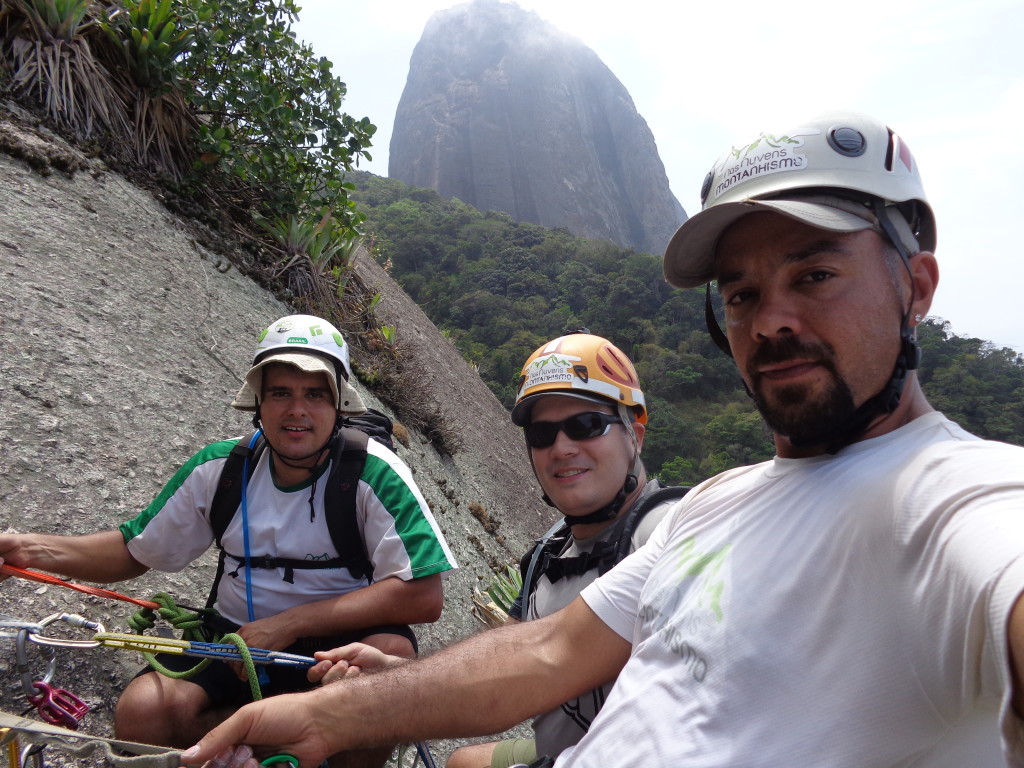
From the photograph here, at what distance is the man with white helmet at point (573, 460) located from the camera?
2234 millimetres

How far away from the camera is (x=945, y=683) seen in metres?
0.87

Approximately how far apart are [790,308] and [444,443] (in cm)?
668

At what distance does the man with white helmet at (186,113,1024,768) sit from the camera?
89 cm

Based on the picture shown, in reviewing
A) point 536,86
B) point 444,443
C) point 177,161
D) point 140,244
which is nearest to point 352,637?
point 140,244

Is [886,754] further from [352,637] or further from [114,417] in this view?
[114,417]

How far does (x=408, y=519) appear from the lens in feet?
7.99

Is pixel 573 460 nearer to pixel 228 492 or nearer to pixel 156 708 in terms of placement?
pixel 228 492

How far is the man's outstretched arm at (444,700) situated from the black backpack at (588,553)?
40 centimetres

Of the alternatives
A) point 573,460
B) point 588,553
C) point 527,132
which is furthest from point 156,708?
point 527,132

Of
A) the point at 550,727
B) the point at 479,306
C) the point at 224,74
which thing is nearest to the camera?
the point at 550,727

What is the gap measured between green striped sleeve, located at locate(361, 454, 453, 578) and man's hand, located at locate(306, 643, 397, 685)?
1.17 ft

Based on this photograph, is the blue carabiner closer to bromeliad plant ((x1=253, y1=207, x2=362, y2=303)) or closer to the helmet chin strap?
the helmet chin strap

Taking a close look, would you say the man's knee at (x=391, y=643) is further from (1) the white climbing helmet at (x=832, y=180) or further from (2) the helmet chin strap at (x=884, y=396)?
(1) the white climbing helmet at (x=832, y=180)

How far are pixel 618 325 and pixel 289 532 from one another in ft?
137
